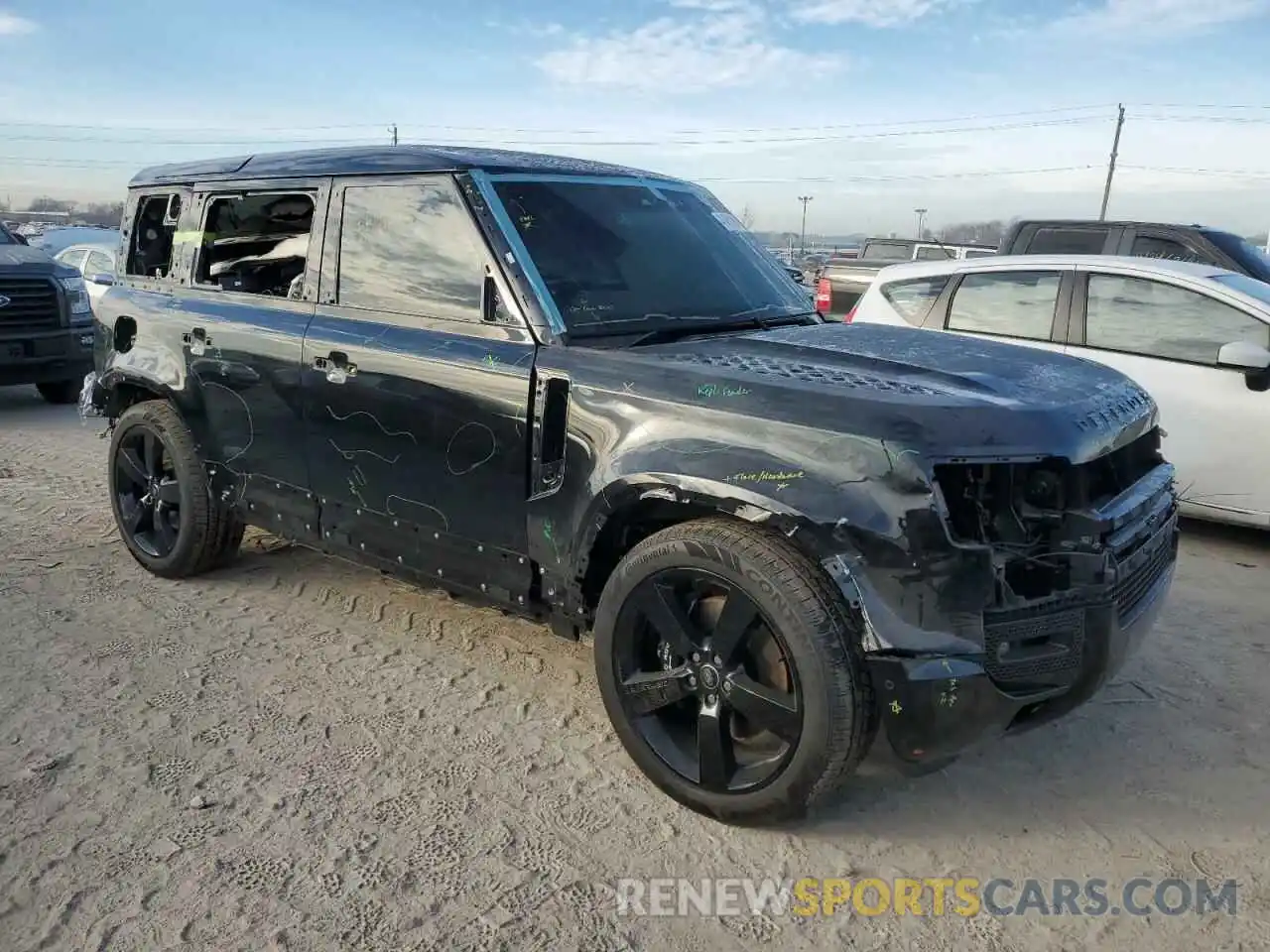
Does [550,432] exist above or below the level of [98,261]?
above

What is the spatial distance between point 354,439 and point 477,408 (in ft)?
2.32

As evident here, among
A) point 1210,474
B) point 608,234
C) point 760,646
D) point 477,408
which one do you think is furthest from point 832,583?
point 1210,474

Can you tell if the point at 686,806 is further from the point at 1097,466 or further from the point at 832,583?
the point at 1097,466

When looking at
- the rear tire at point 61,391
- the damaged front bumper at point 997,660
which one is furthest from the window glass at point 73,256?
the damaged front bumper at point 997,660

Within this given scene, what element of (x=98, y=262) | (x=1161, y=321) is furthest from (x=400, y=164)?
(x=98, y=262)

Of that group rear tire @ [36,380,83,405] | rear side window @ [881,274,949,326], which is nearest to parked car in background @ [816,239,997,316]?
rear side window @ [881,274,949,326]

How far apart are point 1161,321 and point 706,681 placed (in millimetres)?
4622

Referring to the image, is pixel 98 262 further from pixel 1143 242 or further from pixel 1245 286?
pixel 1245 286

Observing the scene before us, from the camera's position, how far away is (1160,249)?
928cm

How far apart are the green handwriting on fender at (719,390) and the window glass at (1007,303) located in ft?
14.3

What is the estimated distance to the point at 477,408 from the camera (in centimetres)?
344

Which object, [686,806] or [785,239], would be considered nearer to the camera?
[686,806]

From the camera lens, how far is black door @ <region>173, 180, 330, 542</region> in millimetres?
4160

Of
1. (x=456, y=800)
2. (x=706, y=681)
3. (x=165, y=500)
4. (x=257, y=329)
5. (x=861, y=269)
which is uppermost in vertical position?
(x=861, y=269)
